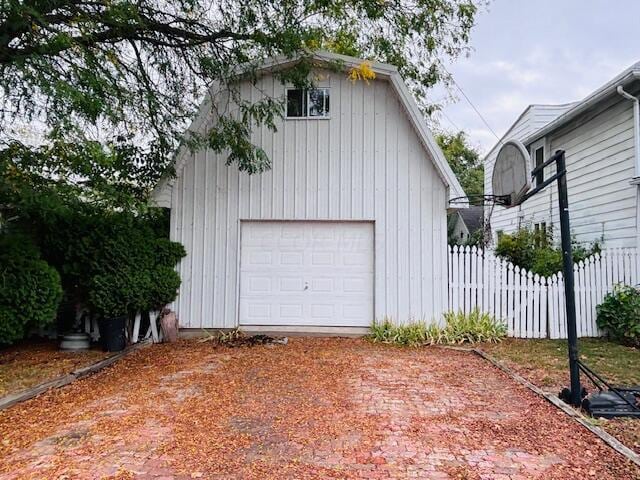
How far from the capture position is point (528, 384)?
527 centimetres

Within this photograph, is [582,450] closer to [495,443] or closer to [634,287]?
[495,443]

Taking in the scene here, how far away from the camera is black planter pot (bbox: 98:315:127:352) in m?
7.22

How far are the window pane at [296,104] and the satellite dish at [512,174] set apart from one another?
4166 millimetres

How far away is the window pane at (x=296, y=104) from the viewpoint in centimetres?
875

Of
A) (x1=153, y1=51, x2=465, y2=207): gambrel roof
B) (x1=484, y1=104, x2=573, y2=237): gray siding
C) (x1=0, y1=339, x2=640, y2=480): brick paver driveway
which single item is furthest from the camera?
(x1=484, y1=104, x2=573, y2=237): gray siding

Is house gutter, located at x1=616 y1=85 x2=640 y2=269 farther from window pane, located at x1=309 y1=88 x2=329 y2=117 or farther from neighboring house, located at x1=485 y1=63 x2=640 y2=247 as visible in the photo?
window pane, located at x1=309 y1=88 x2=329 y2=117

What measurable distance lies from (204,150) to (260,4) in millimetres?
2911

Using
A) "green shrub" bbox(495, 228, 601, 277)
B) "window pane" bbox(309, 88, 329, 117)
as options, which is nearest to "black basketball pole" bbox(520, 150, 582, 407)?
"green shrub" bbox(495, 228, 601, 277)

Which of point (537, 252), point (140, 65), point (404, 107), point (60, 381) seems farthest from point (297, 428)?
point (537, 252)

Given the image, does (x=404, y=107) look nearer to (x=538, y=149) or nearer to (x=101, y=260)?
(x=101, y=260)

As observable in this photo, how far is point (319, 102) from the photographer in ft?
28.7

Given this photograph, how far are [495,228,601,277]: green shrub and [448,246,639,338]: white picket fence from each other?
66cm

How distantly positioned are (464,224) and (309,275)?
12.8m

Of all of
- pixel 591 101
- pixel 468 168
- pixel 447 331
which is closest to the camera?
pixel 447 331
